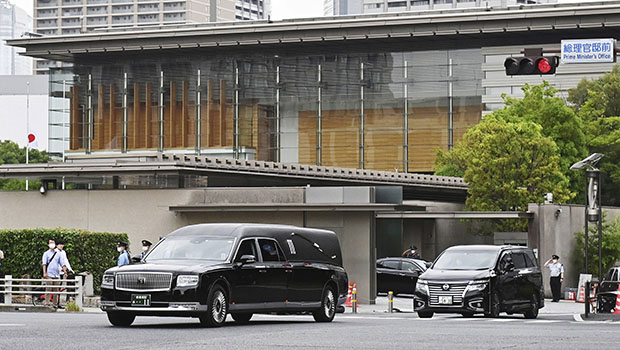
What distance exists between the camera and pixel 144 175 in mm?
41125

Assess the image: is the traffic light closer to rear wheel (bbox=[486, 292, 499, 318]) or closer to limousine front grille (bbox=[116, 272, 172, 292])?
rear wheel (bbox=[486, 292, 499, 318])

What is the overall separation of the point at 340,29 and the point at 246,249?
5815 cm

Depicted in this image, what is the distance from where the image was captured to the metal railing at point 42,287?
29562 millimetres

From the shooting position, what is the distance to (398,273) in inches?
1752

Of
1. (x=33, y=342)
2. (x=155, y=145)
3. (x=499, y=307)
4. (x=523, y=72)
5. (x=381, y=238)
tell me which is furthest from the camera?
(x=155, y=145)

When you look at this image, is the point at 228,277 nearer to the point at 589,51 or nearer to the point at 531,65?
the point at 531,65

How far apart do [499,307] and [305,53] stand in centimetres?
5356

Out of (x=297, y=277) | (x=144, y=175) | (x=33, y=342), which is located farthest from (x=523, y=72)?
(x=144, y=175)

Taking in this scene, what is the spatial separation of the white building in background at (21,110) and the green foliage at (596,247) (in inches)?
4761

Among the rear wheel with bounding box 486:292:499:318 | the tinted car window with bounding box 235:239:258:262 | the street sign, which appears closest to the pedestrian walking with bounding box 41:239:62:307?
the tinted car window with bounding box 235:239:258:262

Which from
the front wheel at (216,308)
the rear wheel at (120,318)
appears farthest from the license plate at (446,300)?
the rear wheel at (120,318)

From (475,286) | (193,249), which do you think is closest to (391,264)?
(475,286)

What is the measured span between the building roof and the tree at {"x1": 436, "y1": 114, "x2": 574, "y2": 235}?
1759 cm

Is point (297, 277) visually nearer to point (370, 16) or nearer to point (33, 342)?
point (33, 342)
